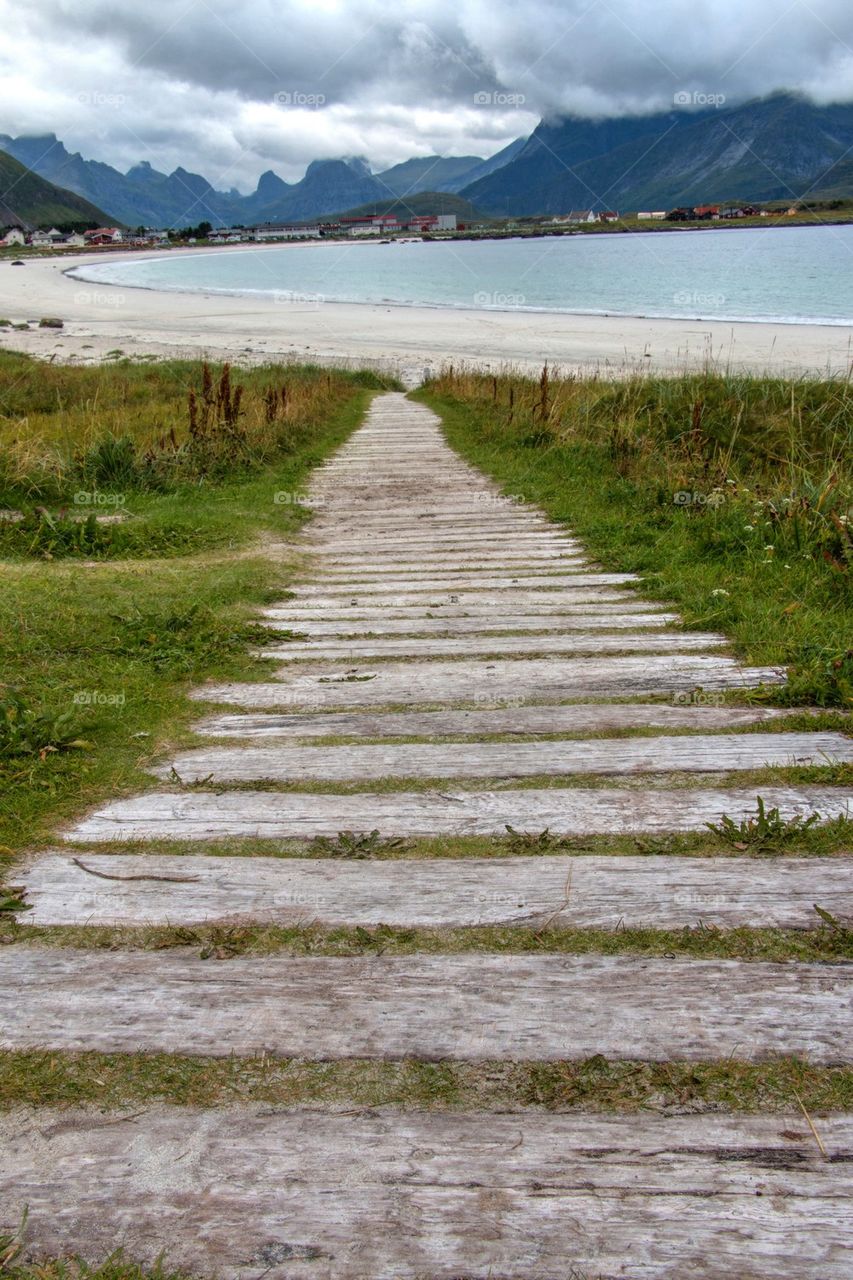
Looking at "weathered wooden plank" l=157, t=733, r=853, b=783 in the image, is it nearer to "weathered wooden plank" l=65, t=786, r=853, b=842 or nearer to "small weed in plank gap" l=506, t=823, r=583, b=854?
"weathered wooden plank" l=65, t=786, r=853, b=842

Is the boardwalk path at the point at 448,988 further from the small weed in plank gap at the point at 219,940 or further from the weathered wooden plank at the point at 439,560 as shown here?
the weathered wooden plank at the point at 439,560

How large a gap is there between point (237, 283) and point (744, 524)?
7519cm

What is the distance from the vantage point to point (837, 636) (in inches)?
161

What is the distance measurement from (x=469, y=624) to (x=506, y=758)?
1.74 meters

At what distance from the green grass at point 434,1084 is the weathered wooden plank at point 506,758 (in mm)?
1306

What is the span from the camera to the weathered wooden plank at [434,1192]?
1.35 meters

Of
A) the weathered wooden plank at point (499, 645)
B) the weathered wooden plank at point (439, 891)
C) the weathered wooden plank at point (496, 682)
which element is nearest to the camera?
the weathered wooden plank at point (439, 891)

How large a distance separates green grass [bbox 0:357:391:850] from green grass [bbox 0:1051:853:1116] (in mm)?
1077

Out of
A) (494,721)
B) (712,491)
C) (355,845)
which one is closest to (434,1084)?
(355,845)

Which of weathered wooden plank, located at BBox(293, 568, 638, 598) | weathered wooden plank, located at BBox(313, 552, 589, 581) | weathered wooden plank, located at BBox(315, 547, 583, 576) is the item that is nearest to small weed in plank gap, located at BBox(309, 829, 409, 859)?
weathered wooden plank, located at BBox(293, 568, 638, 598)

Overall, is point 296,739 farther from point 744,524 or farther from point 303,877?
point 744,524

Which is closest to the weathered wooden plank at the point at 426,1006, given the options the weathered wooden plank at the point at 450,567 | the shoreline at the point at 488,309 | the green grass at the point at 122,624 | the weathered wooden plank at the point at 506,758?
the green grass at the point at 122,624

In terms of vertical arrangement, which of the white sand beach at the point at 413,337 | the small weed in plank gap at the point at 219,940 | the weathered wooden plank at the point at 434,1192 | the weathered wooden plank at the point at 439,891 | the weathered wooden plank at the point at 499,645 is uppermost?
the white sand beach at the point at 413,337

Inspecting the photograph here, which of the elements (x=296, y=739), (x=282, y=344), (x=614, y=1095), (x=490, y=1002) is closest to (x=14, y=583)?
(x=296, y=739)
